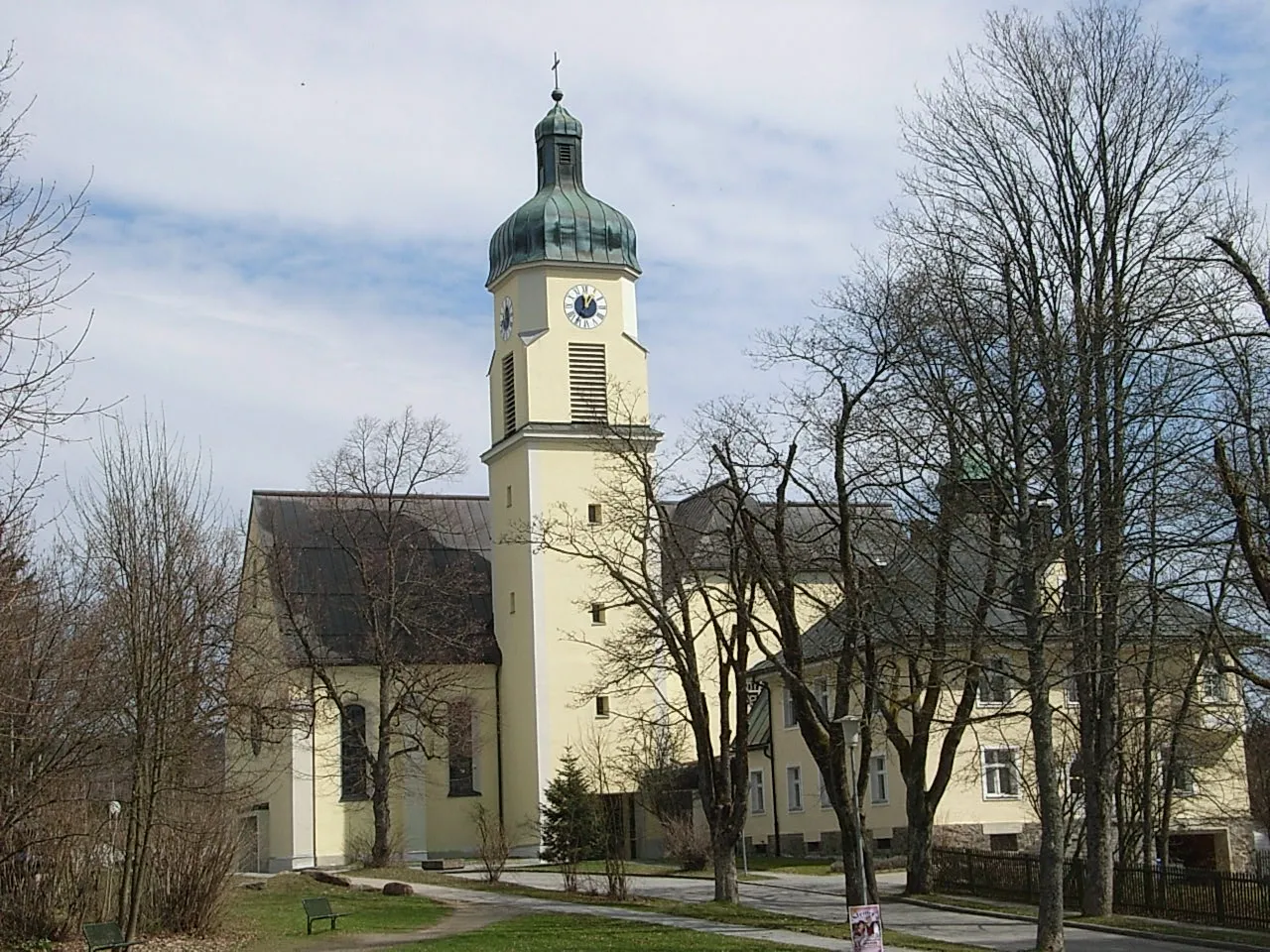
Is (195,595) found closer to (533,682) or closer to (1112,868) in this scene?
(1112,868)

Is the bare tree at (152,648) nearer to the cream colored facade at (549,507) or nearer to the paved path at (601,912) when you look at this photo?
the paved path at (601,912)

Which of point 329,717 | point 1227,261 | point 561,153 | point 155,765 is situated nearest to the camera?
point 1227,261

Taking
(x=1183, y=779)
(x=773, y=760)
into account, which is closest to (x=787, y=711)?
(x=773, y=760)

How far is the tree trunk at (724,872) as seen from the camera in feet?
99.0

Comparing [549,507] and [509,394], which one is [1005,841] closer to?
[549,507]

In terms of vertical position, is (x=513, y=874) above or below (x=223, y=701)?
below

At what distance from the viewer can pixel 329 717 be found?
48125 mm

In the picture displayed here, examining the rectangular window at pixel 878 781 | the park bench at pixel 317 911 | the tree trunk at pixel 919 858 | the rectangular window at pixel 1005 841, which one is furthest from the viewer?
the rectangular window at pixel 878 781

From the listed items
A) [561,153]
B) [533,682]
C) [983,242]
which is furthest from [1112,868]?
[561,153]

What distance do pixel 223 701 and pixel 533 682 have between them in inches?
755

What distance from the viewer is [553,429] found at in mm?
50719

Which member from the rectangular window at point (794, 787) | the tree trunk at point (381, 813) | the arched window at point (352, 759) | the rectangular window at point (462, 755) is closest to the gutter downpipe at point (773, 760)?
the rectangular window at point (794, 787)

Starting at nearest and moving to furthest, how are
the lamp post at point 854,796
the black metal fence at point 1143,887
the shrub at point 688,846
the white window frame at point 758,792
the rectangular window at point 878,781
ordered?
the lamp post at point 854,796, the black metal fence at point 1143,887, the shrub at point 688,846, the rectangular window at point 878,781, the white window frame at point 758,792

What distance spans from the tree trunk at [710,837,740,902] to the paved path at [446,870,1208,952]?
85 centimetres
